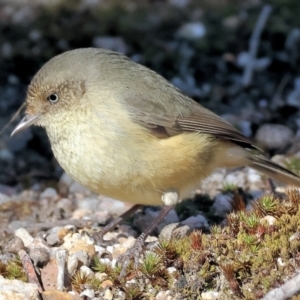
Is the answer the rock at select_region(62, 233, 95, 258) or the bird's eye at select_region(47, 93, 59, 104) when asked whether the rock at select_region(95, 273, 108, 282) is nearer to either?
the rock at select_region(62, 233, 95, 258)

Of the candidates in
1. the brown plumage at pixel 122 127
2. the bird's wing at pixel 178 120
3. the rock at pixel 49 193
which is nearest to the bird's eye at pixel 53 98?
the brown plumage at pixel 122 127

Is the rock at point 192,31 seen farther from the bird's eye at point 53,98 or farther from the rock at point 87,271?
the rock at point 87,271

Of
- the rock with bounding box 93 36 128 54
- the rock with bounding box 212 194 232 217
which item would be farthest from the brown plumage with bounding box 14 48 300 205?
the rock with bounding box 93 36 128 54

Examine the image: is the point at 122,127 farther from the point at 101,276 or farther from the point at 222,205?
the point at 222,205

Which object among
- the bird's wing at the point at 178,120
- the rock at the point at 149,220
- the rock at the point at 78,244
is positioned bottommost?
the rock at the point at 149,220

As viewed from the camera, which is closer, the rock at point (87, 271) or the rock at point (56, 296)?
the rock at point (56, 296)

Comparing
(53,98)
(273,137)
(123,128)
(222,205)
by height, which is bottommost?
(273,137)

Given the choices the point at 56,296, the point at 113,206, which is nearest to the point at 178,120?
the point at 113,206
